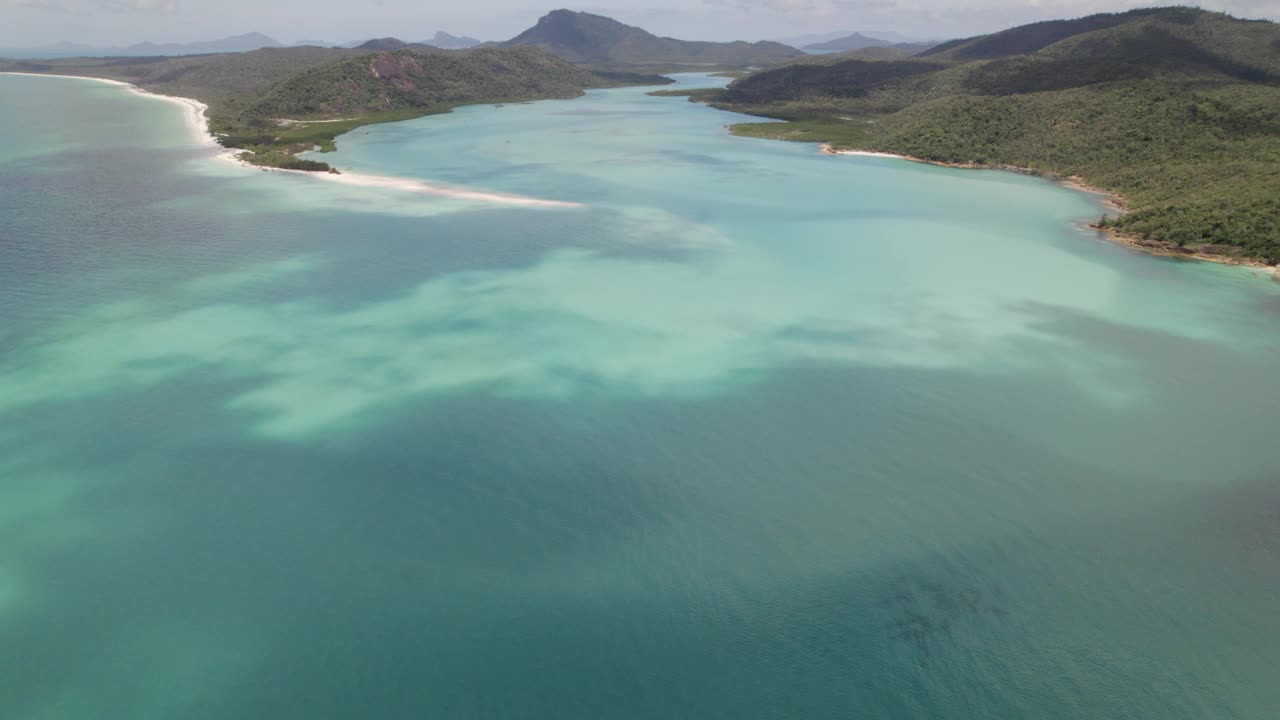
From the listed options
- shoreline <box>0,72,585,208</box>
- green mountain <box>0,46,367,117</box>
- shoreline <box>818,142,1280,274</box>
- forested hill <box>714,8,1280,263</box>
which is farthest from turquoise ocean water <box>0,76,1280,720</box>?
green mountain <box>0,46,367,117</box>

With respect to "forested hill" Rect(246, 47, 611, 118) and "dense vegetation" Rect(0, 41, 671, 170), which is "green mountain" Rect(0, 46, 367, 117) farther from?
"forested hill" Rect(246, 47, 611, 118)

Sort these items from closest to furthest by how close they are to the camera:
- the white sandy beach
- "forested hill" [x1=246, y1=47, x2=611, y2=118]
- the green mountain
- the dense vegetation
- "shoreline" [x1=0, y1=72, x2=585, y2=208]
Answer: "shoreline" [x1=0, y1=72, x2=585, y2=208] → the white sandy beach → the dense vegetation → "forested hill" [x1=246, y1=47, x2=611, y2=118] → the green mountain

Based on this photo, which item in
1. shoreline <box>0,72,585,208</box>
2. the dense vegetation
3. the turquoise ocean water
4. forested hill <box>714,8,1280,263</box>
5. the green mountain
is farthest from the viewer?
the green mountain

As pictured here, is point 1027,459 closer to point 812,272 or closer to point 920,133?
point 812,272

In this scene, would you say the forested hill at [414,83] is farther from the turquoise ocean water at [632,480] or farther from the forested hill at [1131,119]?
the turquoise ocean water at [632,480]

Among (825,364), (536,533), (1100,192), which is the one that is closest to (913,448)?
(825,364)
